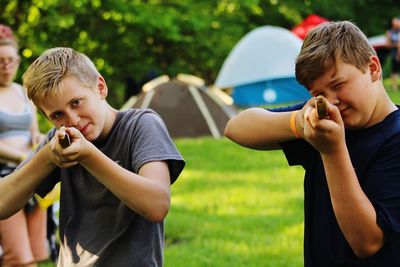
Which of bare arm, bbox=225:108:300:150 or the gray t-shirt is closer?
bare arm, bbox=225:108:300:150

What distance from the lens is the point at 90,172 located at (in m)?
2.44

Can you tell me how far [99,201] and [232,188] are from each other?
5.21 m

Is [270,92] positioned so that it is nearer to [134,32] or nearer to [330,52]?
[134,32]

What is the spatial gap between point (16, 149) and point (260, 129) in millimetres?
2750

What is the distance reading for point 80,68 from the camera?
8.60 ft

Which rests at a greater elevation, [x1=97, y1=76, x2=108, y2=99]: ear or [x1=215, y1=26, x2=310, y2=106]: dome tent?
[x1=97, y1=76, x2=108, y2=99]: ear

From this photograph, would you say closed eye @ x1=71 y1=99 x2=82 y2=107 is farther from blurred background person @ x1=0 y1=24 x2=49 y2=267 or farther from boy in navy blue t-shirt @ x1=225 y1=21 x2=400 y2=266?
blurred background person @ x1=0 y1=24 x2=49 y2=267

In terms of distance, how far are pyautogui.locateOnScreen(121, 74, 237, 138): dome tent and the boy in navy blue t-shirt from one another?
34.0ft

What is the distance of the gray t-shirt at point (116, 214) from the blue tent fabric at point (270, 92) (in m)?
15.7

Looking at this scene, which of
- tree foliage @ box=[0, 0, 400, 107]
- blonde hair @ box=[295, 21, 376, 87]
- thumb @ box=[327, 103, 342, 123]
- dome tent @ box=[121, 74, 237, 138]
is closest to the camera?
thumb @ box=[327, 103, 342, 123]

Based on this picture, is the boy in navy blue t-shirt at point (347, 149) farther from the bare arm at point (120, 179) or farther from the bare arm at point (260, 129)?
the bare arm at point (120, 179)

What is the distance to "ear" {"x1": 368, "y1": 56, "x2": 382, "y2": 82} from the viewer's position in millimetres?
2133

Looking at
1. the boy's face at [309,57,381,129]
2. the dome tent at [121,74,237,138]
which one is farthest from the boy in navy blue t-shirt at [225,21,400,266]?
the dome tent at [121,74,237,138]

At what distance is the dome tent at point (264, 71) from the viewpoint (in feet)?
60.6
